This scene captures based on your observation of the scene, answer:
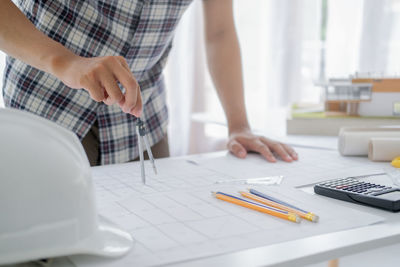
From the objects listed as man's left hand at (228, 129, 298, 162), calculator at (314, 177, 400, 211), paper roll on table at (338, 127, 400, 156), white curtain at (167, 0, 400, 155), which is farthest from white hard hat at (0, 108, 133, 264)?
white curtain at (167, 0, 400, 155)

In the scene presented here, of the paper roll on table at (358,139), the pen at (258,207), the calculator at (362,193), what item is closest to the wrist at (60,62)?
the pen at (258,207)

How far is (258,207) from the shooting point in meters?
0.63

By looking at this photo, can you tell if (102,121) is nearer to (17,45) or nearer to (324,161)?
(17,45)

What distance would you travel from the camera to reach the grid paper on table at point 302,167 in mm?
839

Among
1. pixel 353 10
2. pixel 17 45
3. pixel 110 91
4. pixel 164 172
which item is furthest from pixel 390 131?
pixel 353 10

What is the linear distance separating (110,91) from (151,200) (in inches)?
6.8

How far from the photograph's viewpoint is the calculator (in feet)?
2.08

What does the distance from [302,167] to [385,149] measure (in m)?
0.18

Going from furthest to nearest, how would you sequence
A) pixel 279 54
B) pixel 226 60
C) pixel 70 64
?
pixel 279 54
pixel 226 60
pixel 70 64

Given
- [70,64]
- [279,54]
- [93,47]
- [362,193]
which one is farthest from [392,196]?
[279,54]

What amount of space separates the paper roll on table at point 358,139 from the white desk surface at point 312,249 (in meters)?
0.42

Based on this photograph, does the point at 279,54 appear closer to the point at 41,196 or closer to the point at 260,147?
the point at 260,147

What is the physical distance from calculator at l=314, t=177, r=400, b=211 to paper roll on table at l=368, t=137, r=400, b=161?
0.78 feet

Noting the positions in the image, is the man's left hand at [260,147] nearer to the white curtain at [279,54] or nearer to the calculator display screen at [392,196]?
the calculator display screen at [392,196]
